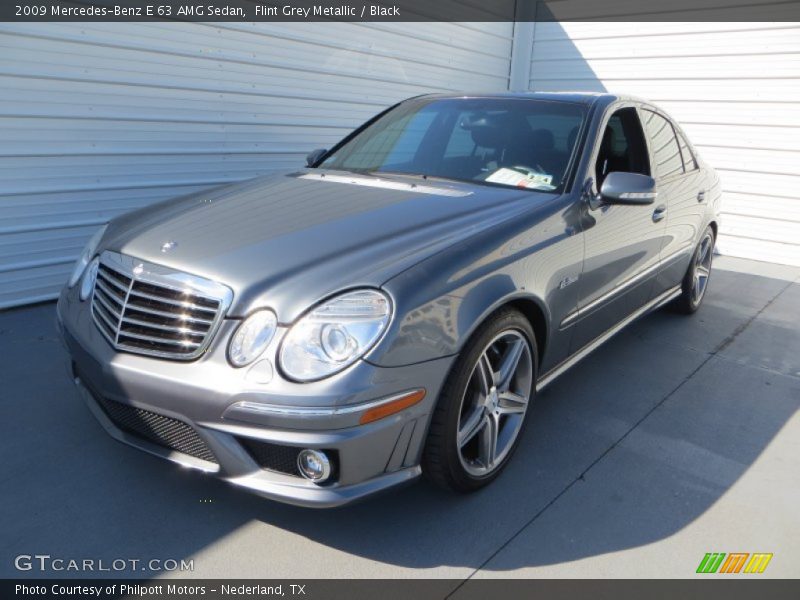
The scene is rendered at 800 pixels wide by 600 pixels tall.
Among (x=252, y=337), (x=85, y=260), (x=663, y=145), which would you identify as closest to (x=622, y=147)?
(x=663, y=145)

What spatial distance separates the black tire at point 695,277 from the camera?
464 centimetres

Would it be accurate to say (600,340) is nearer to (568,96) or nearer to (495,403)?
(495,403)

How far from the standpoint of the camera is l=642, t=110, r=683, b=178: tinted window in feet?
12.5

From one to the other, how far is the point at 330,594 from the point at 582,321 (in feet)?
5.57

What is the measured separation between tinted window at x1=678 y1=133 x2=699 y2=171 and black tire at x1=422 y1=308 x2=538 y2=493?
7.80 feet

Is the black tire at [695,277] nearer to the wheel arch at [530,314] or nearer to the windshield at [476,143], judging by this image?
the windshield at [476,143]

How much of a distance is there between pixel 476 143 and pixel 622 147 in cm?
86

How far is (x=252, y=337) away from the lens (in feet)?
6.47

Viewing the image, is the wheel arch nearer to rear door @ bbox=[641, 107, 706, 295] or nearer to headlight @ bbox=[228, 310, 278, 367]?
headlight @ bbox=[228, 310, 278, 367]

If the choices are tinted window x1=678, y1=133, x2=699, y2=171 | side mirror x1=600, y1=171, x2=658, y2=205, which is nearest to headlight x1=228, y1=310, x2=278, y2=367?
side mirror x1=600, y1=171, x2=658, y2=205

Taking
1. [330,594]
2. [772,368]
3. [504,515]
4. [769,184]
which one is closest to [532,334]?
[504,515]

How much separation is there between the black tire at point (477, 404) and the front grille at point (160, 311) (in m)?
0.82

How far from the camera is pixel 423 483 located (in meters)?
2.56

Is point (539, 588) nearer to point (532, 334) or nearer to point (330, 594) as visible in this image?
point (330, 594)
